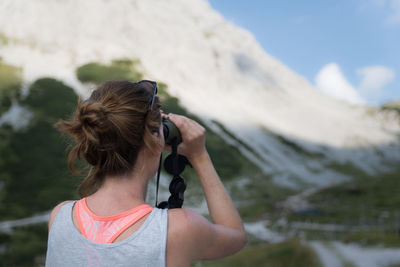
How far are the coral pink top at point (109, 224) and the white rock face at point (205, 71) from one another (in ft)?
251

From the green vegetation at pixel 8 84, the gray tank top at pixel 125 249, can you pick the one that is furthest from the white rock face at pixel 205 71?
the gray tank top at pixel 125 249

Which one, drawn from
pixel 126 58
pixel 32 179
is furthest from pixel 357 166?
pixel 32 179

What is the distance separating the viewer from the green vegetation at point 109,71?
295ft

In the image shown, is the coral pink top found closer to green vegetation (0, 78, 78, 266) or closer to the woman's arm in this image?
the woman's arm

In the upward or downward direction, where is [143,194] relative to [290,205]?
downward

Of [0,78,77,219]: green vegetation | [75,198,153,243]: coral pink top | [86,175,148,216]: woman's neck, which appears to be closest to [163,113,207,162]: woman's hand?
[86,175,148,216]: woman's neck

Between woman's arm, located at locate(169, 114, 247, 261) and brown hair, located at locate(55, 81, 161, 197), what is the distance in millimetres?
343

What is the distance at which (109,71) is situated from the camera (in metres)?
95.8

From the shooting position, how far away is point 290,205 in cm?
7350

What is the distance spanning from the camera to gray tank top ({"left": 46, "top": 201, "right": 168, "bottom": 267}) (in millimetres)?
1915

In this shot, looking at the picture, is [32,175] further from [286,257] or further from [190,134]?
[190,134]

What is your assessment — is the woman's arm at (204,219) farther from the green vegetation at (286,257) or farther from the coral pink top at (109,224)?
the green vegetation at (286,257)

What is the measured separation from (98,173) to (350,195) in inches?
3518

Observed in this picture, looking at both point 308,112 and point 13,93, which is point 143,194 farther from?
point 308,112
